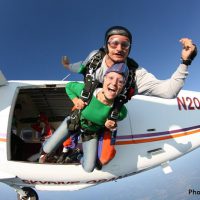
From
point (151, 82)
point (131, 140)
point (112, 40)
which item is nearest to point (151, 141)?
point (131, 140)

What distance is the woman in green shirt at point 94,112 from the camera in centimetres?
350

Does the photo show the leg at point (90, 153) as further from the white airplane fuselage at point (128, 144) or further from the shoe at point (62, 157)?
the shoe at point (62, 157)

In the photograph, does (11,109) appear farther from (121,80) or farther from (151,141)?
(151,141)

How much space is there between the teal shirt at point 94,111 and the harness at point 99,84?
0.08 meters

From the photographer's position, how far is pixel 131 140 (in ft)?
16.8

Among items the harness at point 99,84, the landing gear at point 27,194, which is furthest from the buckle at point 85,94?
the landing gear at point 27,194

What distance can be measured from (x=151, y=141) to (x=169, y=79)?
2.30 metres

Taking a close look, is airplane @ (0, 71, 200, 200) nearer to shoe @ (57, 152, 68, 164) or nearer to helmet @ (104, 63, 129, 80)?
shoe @ (57, 152, 68, 164)

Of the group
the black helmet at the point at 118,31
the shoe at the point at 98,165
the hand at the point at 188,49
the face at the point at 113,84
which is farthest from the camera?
the shoe at the point at 98,165

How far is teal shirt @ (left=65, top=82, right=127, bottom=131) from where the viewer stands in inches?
146

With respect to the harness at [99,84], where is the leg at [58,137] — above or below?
below

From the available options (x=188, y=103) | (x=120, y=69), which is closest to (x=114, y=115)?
(x=120, y=69)

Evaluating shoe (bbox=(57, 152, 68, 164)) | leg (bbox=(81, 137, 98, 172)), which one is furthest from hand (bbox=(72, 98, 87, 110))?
shoe (bbox=(57, 152, 68, 164))

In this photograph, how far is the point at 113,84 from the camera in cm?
346
